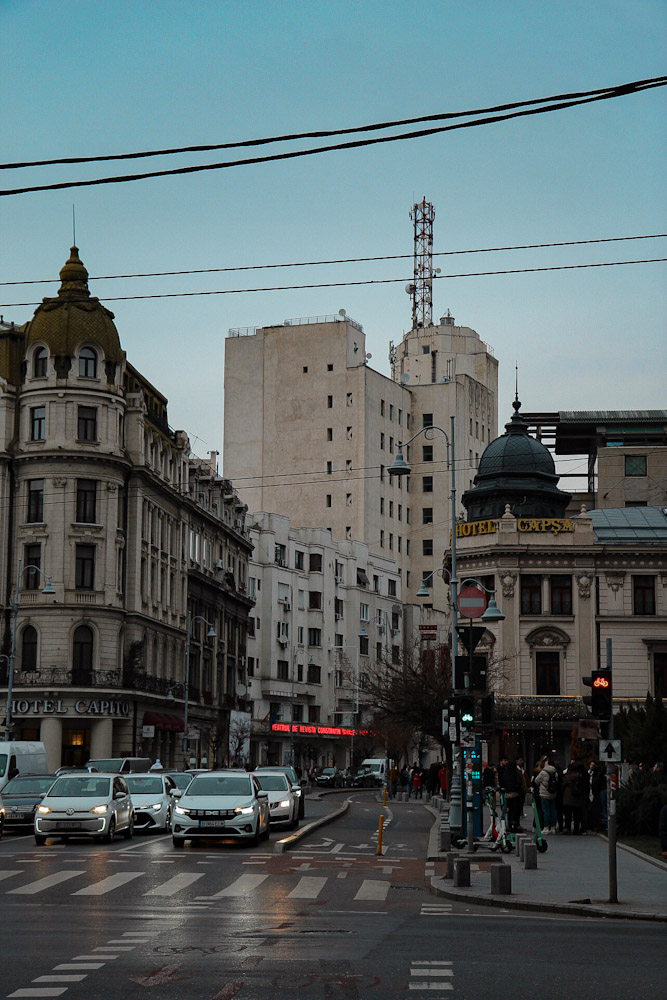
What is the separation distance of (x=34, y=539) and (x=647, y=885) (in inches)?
1900

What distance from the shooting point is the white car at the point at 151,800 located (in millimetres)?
34812

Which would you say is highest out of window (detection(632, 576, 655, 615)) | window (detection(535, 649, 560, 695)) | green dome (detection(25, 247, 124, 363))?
green dome (detection(25, 247, 124, 363))

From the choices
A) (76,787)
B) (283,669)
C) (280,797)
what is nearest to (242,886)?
(76,787)

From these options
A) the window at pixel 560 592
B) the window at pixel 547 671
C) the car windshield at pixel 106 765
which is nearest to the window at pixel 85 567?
the window at pixel 547 671

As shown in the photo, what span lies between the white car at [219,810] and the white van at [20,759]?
9.97 meters

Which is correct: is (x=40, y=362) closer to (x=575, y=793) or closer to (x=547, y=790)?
(x=575, y=793)

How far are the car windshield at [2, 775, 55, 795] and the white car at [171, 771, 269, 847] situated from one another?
8.19 meters

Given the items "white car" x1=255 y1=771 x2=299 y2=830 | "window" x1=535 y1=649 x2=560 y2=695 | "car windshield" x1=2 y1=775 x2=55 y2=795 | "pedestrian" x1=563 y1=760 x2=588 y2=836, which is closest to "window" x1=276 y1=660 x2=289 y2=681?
"window" x1=535 y1=649 x2=560 y2=695

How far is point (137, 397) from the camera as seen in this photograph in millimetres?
69938

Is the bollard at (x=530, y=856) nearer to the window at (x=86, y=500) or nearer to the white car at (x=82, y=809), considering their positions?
the white car at (x=82, y=809)

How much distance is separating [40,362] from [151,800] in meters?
36.0

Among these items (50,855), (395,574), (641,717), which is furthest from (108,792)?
(395,574)

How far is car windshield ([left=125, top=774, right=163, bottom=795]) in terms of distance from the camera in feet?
118

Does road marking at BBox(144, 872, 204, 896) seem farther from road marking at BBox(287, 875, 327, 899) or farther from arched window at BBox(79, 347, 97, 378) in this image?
arched window at BBox(79, 347, 97, 378)
